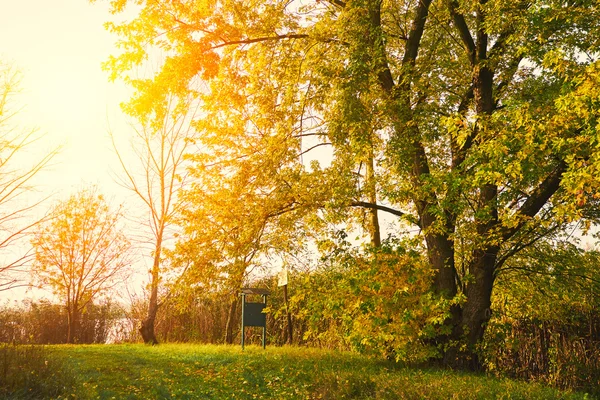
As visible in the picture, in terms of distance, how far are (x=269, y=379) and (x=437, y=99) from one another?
7.90 m

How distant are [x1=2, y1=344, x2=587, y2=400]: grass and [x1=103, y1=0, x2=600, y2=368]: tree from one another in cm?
241

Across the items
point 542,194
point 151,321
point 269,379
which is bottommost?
point 269,379

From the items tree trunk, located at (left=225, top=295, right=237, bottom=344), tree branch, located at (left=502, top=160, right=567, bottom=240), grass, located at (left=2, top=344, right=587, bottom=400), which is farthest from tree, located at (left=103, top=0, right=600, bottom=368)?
tree trunk, located at (left=225, top=295, right=237, bottom=344)

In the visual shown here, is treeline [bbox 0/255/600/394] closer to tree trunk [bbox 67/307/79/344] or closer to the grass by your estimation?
the grass

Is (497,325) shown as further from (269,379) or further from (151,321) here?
(151,321)

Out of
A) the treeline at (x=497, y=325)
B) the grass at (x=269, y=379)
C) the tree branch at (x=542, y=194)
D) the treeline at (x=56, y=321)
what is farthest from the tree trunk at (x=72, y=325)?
the tree branch at (x=542, y=194)

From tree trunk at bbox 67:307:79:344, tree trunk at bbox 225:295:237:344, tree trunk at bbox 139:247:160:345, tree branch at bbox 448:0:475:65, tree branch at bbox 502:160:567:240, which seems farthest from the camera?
tree trunk at bbox 67:307:79:344

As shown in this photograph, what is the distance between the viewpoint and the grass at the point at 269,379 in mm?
8453

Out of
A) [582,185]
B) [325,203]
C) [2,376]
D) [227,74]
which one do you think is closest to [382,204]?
[325,203]

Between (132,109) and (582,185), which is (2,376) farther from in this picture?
(582,185)

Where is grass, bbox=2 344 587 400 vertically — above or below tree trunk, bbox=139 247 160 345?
below

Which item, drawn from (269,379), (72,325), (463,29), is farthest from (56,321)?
(463,29)

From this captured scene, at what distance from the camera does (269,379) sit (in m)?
11.0

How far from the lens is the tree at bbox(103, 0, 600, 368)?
9.73 m
